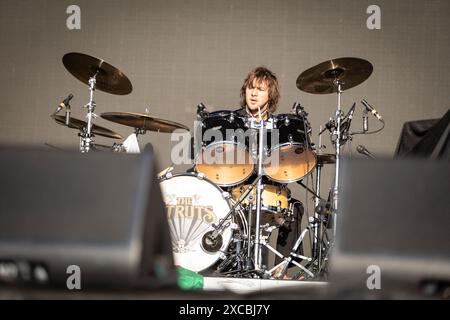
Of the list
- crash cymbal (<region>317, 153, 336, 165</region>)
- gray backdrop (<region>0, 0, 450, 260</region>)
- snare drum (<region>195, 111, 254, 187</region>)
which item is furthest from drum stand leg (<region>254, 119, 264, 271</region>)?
gray backdrop (<region>0, 0, 450, 260</region>)

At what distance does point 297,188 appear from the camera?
15.3 feet

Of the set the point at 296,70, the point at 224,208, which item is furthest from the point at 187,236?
the point at 296,70

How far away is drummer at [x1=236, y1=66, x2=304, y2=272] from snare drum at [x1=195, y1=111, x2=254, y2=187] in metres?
0.36

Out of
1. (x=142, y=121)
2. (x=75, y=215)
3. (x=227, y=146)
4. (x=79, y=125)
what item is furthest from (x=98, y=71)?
(x=75, y=215)

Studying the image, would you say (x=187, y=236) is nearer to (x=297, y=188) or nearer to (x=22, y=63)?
(x=297, y=188)

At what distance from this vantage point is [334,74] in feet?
11.9

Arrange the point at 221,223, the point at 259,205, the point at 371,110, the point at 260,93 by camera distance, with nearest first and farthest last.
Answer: the point at 259,205, the point at 221,223, the point at 371,110, the point at 260,93

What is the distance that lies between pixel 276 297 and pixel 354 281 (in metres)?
0.09

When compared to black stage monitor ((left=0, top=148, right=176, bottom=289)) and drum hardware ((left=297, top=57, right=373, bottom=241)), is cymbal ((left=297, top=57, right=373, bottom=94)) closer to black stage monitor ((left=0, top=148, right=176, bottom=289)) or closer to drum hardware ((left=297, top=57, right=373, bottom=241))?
drum hardware ((left=297, top=57, right=373, bottom=241))

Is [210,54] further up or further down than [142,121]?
further up

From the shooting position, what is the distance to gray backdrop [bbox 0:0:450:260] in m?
4.71

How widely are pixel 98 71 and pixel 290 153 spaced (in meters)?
1.33

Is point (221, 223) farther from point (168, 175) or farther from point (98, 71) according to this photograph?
point (98, 71)
